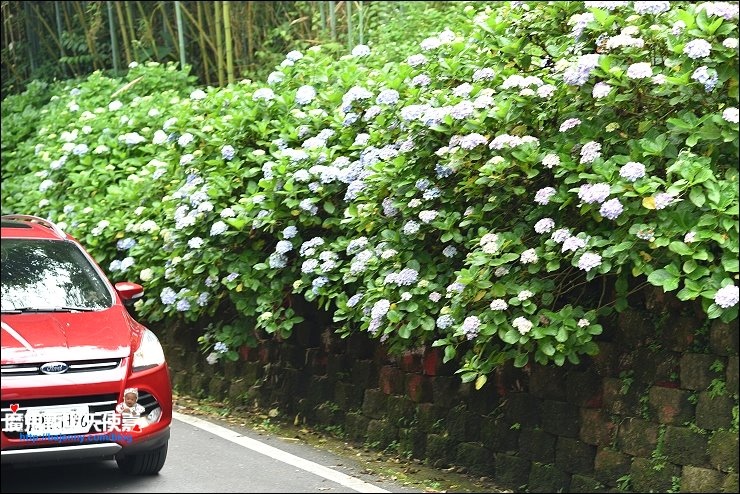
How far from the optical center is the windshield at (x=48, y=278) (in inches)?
252

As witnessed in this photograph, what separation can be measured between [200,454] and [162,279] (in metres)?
2.45

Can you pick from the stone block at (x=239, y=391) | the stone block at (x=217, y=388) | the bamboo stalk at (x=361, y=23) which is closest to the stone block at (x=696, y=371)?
the stone block at (x=239, y=391)

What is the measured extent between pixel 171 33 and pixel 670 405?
11894 millimetres

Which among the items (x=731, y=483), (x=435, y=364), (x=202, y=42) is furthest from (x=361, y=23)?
(x=731, y=483)

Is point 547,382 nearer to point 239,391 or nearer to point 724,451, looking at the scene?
point 724,451

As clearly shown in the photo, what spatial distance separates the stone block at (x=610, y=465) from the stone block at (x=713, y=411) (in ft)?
1.76

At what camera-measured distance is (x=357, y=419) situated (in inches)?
313

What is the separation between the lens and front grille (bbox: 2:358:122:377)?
5609 millimetres

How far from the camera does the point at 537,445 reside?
6.67 metres

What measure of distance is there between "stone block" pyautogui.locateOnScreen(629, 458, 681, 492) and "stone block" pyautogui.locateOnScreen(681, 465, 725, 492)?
0.21ft

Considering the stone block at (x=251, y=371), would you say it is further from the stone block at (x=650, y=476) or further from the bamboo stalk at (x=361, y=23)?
the bamboo stalk at (x=361, y=23)

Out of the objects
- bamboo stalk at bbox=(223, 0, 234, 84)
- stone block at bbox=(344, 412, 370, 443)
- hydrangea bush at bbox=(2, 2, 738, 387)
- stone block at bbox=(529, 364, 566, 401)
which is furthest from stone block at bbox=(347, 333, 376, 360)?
bamboo stalk at bbox=(223, 0, 234, 84)

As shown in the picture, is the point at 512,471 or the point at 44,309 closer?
the point at 44,309

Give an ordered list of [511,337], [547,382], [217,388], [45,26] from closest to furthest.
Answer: [511,337] → [547,382] → [217,388] → [45,26]
